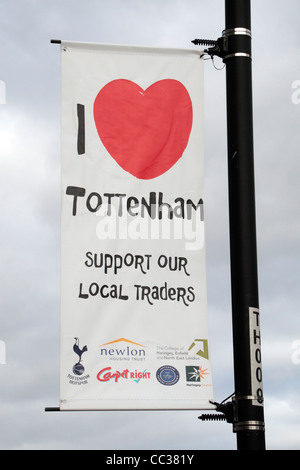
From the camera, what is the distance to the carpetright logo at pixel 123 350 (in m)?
7.39

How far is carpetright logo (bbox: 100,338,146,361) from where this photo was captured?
291 inches

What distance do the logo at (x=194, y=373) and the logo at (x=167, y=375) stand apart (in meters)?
0.10

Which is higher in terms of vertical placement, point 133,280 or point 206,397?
point 133,280

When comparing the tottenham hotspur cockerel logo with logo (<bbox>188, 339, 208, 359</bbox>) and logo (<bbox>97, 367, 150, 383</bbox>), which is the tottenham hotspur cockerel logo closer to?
logo (<bbox>97, 367, 150, 383</bbox>)

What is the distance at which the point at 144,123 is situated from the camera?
314 inches

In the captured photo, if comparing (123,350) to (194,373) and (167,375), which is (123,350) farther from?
(194,373)

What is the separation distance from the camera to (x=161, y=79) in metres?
8.15

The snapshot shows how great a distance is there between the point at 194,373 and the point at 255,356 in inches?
24.8

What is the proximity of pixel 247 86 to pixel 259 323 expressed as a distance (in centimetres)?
204
